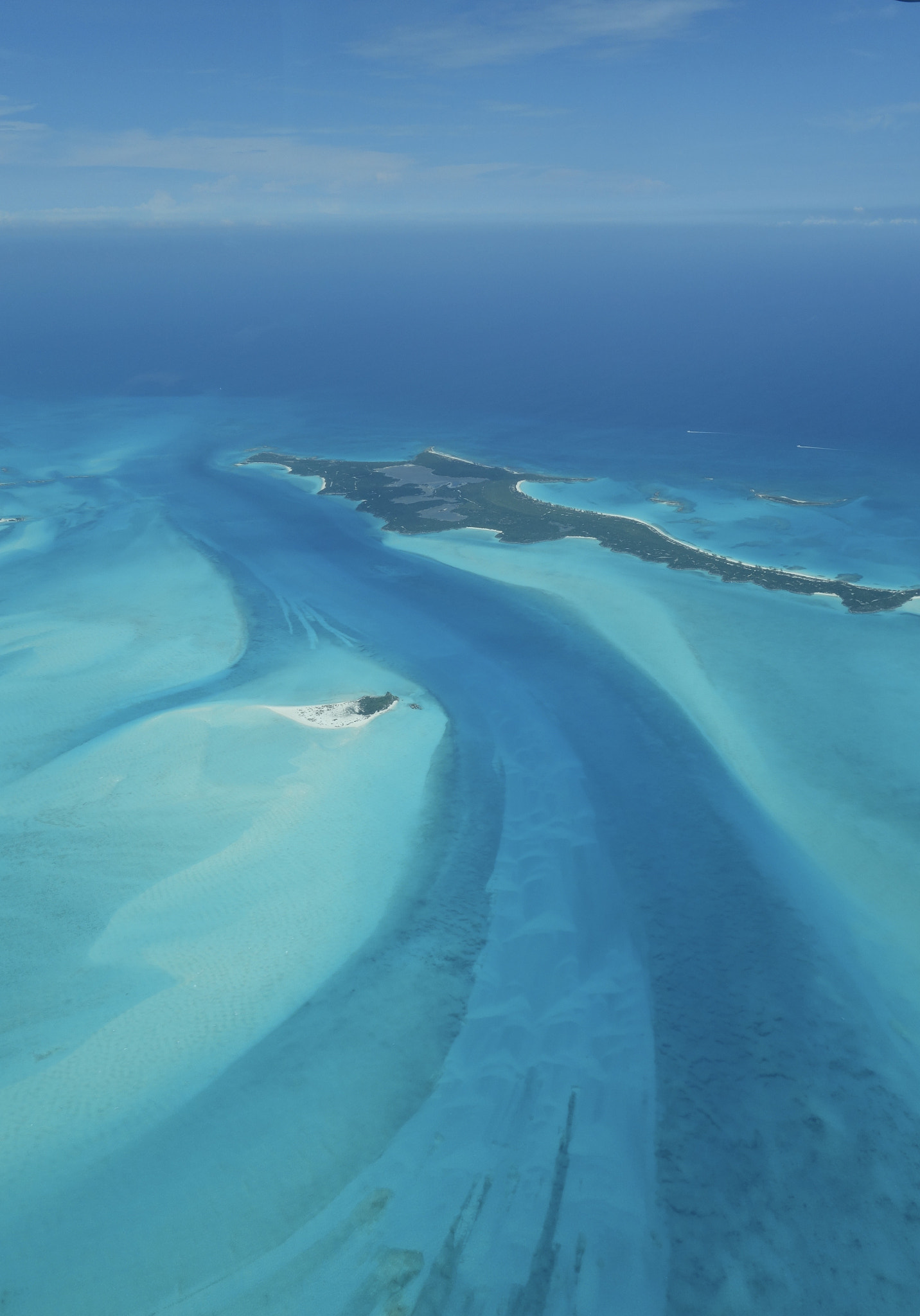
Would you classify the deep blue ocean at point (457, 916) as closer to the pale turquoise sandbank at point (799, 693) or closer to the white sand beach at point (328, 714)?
the pale turquoise sandbank at point (799, 693)

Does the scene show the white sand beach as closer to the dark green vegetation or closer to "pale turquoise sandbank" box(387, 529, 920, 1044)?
the dark green vegetation

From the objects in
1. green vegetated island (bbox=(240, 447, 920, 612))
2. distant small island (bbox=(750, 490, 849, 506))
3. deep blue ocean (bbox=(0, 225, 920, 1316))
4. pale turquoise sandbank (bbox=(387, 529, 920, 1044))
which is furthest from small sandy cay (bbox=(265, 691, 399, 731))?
distant small island (bbox=(750, 490, 849, 506))

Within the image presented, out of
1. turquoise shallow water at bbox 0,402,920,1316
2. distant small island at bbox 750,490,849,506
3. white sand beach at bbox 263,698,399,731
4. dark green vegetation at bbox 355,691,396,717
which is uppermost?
distant small island at bbox 750,490,849,506

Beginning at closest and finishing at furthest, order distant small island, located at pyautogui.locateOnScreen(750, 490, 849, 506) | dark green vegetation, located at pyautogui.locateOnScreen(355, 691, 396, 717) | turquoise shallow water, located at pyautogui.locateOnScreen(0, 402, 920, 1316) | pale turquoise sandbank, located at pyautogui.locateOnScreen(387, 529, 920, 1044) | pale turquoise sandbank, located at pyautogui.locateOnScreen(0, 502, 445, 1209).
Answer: turquoise shallow water, located at pyautogui.locateOnScreen(0, 402, 920, 1316)
pale turquoise sandbank, located at pyautogui.locateOnScreen(0, 502, 445, 1209)
pale turquoise sandbank, located at pyautogui.locateOnScreen(387, 529, 920, 1044)
dark green vegetation, located at pyautogui.locateOnScreen(355, 691, 396, 717)
distant small island, located at pyautogui.locateOnScreen(750, 490, 849, 506)

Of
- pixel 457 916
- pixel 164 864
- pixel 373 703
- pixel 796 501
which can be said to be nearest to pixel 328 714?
pixel 373 703

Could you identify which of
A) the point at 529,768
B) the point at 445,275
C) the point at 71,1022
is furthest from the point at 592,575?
the point at 445,275

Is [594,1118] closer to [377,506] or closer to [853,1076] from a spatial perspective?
[853,1076]

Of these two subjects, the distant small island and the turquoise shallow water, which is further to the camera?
the distant small island
